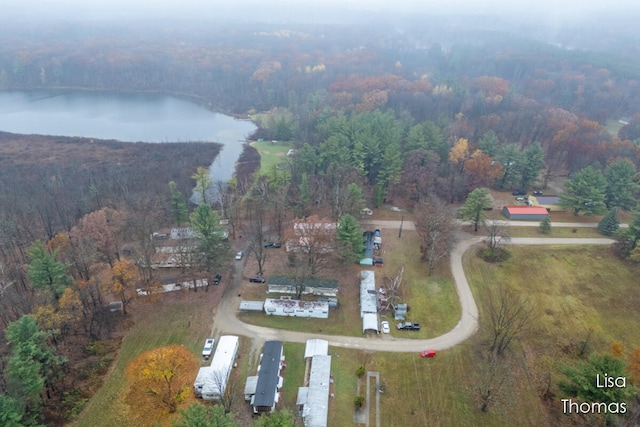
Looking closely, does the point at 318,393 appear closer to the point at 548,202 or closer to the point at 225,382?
the point at 225,382

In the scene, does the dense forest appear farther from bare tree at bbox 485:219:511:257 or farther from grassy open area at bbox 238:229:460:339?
bare tree at bbox 485:219:511:257

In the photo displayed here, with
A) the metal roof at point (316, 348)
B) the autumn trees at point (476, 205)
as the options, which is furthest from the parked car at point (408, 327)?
the autumn trees at point (476, 205)

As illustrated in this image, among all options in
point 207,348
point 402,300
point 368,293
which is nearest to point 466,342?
point 402,300

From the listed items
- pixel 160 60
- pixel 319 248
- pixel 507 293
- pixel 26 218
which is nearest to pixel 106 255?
pixel 26 218

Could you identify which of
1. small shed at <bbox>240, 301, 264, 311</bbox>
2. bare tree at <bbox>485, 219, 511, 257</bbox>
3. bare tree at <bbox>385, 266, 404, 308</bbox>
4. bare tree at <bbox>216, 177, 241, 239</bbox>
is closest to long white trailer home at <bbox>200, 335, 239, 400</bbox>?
small shed at <bbox>240, 301, 264, 311</bbox>

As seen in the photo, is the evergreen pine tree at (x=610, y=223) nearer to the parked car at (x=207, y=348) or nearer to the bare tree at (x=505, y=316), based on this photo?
the bare tree at (x=505, y=316)
